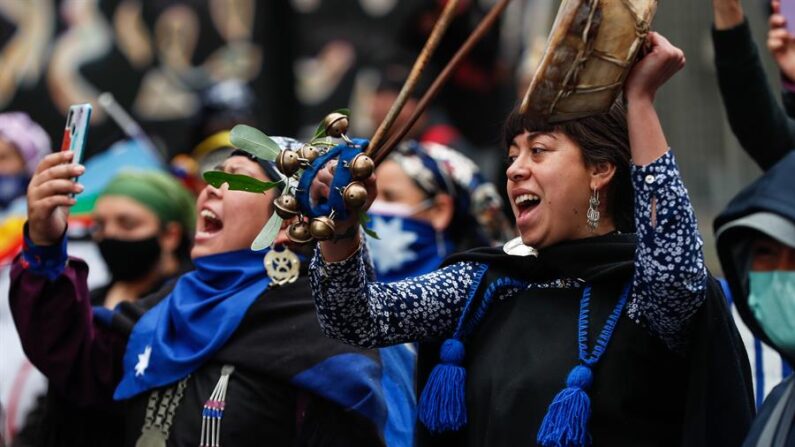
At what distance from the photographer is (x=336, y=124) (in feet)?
10.2

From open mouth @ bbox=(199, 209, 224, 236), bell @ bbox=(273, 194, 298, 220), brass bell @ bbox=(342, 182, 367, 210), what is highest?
brass bell @ bbox=(342, 182, 367, 210)

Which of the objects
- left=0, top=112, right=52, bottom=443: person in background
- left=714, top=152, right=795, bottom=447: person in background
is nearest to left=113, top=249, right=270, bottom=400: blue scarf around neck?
left=0, top=112, right=52, bottom=443: person in background

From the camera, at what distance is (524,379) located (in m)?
3.31

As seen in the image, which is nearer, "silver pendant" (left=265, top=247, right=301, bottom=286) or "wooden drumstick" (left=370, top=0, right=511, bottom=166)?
"wooden drumstick" (left=370, top=0, right=511, bottom=166)

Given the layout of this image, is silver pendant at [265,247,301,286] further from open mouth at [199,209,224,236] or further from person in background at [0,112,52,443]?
person in background at [0,112,52,443]

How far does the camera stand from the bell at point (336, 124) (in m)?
3.09

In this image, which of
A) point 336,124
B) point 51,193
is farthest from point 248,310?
point 336,124

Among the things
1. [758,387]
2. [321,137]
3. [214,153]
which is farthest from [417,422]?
[214,153]

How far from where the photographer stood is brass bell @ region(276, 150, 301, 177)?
3.07 metres

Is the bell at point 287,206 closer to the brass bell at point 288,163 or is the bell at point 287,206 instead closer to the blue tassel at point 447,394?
the brass bell at point 288,163

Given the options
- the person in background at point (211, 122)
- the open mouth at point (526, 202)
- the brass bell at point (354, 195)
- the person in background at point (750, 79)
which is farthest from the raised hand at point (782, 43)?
the person in background at point (211, 122)

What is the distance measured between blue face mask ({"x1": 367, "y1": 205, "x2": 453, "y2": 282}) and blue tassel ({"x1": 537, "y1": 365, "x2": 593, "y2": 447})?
8.51ft

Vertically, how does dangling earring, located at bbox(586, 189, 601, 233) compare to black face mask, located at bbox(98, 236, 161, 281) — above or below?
above

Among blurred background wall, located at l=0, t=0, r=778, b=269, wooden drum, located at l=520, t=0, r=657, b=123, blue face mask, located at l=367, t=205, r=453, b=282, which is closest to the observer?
wooden drum, located at l=520, t=0, r=657, b=123
